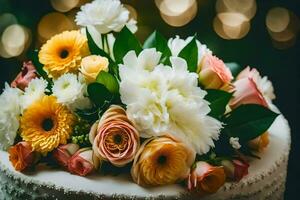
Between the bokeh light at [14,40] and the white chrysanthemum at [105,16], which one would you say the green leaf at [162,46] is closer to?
the white chrysanthemum at [105,16]

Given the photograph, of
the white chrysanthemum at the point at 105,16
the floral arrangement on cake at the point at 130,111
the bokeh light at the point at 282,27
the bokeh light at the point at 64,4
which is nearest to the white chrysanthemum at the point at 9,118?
the floral arrangement on cake at the point at 130,111

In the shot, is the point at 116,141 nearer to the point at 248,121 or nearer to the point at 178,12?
the point at 248,121

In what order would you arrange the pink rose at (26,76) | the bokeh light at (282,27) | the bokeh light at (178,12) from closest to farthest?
the pink rose at (26,76) → the bokeh light at (178,12) → the bokeh light at (282,27)

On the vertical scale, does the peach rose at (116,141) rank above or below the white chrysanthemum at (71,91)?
below

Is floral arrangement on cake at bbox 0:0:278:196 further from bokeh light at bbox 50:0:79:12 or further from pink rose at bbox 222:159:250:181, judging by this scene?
bokeh light at bbox 50:0:79:12

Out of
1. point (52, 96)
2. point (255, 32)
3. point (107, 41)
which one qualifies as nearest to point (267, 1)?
point (255, 32)

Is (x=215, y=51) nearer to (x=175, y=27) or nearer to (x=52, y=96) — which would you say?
(x=175, y=27)

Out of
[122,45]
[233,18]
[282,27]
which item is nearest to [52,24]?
[233,18]
